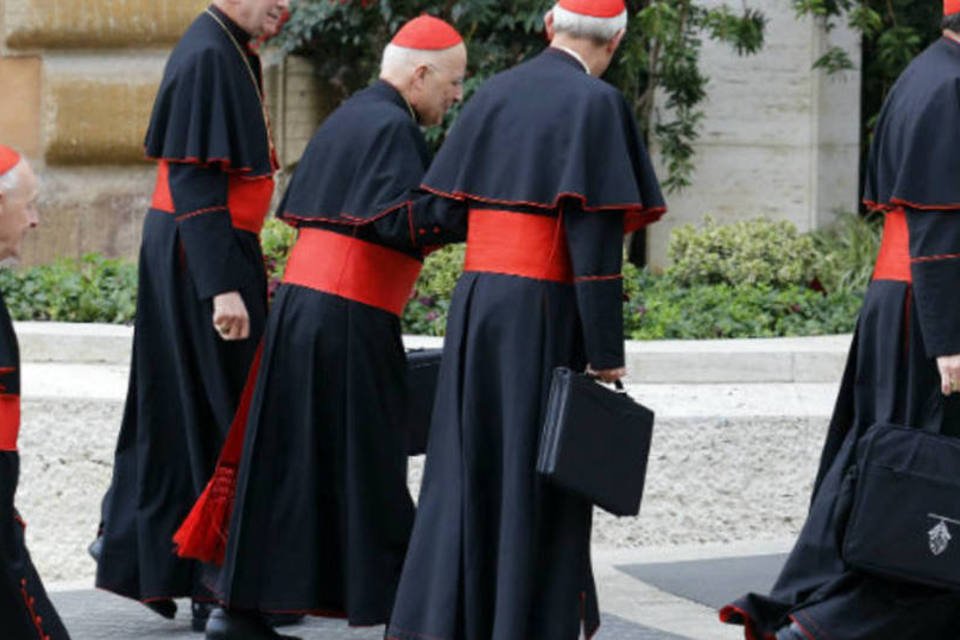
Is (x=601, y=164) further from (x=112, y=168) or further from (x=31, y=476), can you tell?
(x=112, y=168)

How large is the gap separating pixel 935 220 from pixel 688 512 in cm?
283

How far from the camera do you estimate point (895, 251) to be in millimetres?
7090

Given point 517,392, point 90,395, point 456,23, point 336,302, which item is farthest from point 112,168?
point 517,392

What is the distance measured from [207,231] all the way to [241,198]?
0.74 feet

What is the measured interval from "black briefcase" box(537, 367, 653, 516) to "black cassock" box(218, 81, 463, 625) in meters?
0.87

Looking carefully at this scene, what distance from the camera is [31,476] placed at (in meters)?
9.29

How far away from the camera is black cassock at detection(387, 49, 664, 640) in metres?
6.75

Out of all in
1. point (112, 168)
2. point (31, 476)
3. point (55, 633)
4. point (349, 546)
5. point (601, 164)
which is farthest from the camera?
point (112, 168)

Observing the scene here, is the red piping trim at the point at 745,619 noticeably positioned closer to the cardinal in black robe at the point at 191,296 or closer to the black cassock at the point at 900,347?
the black cassock at the point at 900,347

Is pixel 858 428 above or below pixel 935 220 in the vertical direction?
below

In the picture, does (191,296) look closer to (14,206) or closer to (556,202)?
(556,202)

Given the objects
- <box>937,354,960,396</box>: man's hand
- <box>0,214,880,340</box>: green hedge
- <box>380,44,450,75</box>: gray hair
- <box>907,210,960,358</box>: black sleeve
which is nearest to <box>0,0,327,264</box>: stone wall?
<box>0,214,880,340</box>: green hedge

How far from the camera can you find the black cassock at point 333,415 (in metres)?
7.43

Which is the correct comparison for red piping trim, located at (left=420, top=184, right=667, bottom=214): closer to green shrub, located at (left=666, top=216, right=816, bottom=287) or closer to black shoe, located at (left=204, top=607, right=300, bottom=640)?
black shoe, located at (left=204, top=607, right=300, bottom=640)
